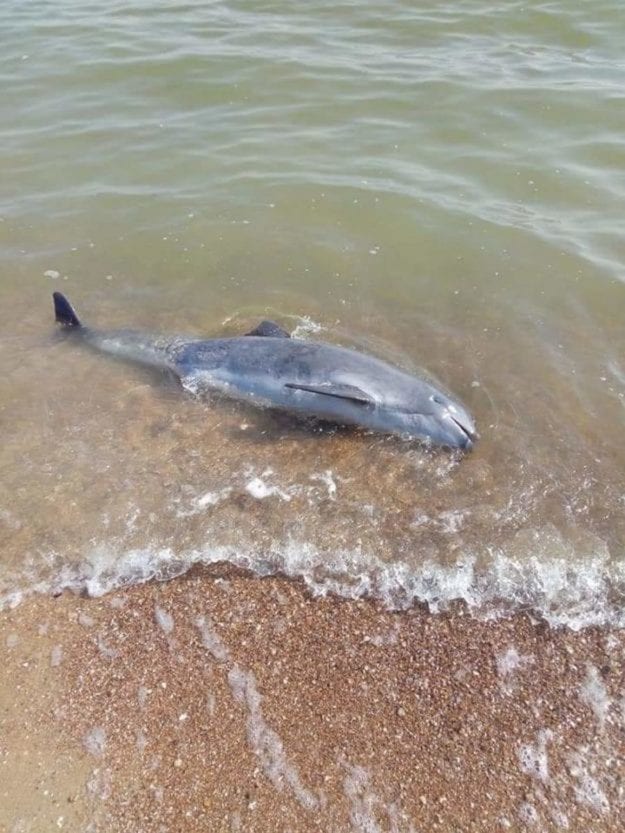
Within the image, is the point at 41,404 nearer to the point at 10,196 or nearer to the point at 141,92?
the point at 10,196

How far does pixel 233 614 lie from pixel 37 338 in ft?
16.2

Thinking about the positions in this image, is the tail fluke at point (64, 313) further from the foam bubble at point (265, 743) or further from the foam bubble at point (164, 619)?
the foam bubble at point (265, 743)

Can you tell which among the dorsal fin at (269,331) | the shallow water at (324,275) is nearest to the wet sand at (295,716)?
the shallow water at (324,275)

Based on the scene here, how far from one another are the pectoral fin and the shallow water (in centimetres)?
39

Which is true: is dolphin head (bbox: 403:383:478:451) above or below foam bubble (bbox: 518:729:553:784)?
above

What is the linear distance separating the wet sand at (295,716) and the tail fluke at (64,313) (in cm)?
425

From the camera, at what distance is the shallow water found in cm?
590

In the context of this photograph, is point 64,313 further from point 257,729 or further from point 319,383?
point 257,729

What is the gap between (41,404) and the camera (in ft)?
24.4

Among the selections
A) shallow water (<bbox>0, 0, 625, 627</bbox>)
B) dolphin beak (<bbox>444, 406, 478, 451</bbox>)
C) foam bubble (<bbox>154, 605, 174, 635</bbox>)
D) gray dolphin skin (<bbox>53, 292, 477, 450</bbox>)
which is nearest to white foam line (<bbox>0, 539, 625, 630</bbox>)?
shallow water (<bbox>0, 0, 625, 627</bbox>)

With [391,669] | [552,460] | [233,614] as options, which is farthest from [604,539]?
[233,614]

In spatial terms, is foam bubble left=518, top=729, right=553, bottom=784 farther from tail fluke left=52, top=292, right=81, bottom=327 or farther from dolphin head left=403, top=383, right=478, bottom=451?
tail fluke left=52, top=292, right=81, bottom=327

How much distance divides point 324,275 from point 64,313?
3437 millimetres

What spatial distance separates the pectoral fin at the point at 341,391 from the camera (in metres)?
6.80
